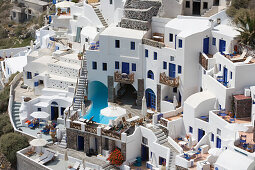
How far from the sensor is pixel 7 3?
5192 inches

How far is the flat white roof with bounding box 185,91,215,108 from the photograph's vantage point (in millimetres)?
57244

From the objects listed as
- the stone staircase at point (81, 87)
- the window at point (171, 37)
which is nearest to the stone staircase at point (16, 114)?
the stone staircase at point (81, 87)

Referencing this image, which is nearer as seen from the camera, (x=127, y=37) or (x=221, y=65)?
(x=221, y=65)

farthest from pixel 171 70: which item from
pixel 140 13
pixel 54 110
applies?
pixel 54 110

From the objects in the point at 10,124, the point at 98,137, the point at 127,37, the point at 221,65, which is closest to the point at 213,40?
the point at 221,65

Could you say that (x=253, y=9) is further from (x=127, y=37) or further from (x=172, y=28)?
(x=127, y=37)

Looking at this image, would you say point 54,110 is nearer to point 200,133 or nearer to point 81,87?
point 81,87

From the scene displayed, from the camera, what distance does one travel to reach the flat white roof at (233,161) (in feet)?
159

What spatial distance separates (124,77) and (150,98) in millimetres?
3837

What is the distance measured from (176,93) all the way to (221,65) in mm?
7452

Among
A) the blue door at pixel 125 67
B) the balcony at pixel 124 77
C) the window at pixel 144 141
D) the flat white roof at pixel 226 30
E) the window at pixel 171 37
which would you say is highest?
the flat white roof at pixel 226 30

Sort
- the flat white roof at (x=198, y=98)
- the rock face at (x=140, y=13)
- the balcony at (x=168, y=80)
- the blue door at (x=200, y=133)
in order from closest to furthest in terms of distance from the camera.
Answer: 1. the blue door at (x=200, y=133)
2. the flat white roof at (x=198, y=98)
3. the balcony at (x=168, y=80)
4. the rock face at (x=140, y=13)

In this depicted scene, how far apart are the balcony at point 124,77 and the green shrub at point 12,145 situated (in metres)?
12.4

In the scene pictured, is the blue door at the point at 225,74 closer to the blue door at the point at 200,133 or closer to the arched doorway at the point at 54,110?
the blue door at the point at 200,133
